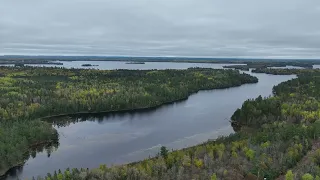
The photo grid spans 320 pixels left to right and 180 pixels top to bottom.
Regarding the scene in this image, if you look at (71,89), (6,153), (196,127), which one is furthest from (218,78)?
(6,153)

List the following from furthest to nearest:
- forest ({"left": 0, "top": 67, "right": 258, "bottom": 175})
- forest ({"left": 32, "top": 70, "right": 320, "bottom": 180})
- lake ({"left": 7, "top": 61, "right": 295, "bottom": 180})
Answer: forest ({"left": 0, "top": 67, "right": 258, "bottom": 175}) < lake ({"left": 7, "top": 61, "right": 295, "bottom": 180}) < forest ({"left": 32, "top": 70, "right": 320, "bottom": 180})

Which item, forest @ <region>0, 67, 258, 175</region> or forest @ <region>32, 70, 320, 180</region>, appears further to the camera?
forest @ <region>0, 67, 258, 175</region>

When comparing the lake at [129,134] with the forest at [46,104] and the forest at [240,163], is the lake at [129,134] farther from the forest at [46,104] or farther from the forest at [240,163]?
the forest at [240,163]

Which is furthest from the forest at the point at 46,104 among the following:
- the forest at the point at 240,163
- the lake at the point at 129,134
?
the forest at the point at 240,163

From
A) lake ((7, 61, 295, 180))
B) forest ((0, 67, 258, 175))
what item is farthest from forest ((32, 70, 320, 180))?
forest ((0, 67, 258, 175))

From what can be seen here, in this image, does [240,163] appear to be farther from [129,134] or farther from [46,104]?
[46,104]

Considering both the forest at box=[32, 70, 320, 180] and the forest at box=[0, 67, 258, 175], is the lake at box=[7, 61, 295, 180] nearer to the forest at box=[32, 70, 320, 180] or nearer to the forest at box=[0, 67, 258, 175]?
the forest at box=[0, 67, 258, 175]

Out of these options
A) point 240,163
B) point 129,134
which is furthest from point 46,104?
point 240,163

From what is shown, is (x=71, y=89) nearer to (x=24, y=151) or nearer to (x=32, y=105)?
(x=32, y=105)
